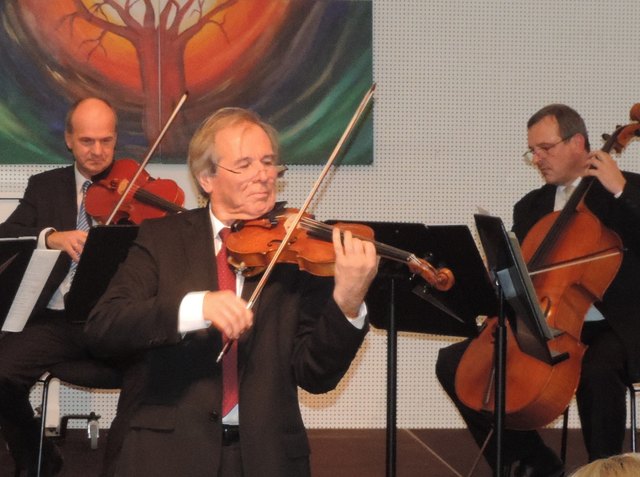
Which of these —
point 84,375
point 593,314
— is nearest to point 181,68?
point 84,375

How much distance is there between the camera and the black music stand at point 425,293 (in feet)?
9.31

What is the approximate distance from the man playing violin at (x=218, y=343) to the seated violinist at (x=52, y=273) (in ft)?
4.03

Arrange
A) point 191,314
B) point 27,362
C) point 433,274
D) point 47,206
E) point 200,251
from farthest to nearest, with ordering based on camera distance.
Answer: point 47,206 → point 27,362 → point 433,274 → point 200,251 → point 191,314

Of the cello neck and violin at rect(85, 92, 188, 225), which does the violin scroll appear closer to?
the cello neck

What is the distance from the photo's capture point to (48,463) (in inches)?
145

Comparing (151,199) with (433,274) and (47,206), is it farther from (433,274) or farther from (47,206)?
(433,274)

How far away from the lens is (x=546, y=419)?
3270 mm

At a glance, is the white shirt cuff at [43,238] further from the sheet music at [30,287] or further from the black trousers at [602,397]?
the black trousers at [602,397]

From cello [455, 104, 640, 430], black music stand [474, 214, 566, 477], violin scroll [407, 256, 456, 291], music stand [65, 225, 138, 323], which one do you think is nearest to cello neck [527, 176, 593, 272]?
cello [455, 104, 640, 430]

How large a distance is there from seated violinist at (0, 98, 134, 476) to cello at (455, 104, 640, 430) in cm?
150

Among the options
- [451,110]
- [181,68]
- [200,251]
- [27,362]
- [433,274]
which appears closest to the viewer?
[200,251]

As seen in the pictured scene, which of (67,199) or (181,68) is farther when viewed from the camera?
(181,68)

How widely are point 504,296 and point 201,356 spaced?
109 cm

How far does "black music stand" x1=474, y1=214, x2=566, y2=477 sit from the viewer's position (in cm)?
279
